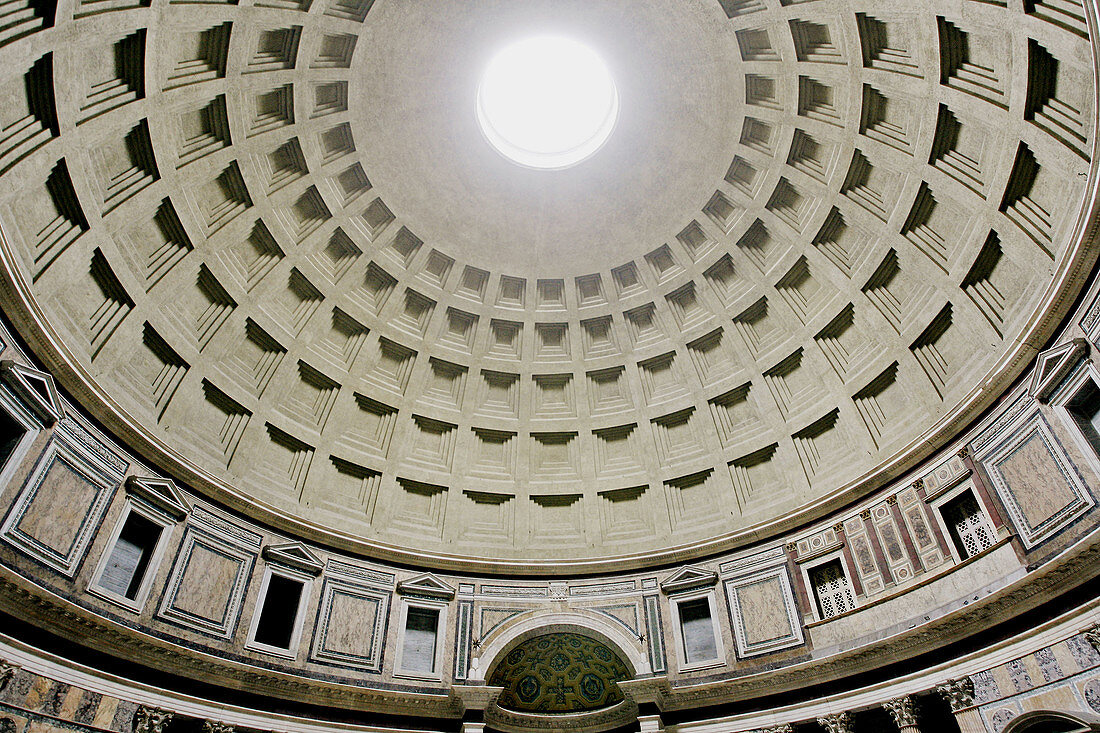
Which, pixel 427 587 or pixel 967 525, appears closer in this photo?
pixel 967 525

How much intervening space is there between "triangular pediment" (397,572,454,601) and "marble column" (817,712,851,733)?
11.0 metres

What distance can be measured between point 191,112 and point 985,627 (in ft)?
75.7

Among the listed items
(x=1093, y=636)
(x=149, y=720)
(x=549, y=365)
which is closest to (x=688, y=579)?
(x=549, y=365)

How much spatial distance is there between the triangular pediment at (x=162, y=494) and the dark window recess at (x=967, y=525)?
19.9m

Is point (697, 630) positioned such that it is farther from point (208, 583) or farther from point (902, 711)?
point (208, 583)

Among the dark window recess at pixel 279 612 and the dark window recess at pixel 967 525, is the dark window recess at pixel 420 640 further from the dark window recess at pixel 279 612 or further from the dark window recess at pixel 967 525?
the dark window recess at pixel 967 525

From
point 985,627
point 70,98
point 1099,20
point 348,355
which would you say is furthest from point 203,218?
point 985,627

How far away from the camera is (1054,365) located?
14055mm

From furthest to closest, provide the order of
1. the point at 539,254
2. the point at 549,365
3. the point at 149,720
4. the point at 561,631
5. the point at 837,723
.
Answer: the point at 549,365 → the point at 539,254 → the point at 561,631 → the point at 837,723 → the point at 149,720

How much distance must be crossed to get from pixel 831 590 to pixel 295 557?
15332 millimetres

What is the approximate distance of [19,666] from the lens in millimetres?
12398

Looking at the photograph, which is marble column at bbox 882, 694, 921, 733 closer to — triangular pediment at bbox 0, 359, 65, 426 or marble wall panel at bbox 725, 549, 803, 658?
marble wall panel at bbox 725, 549, 803, 658

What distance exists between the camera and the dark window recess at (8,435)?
13500 millimetres

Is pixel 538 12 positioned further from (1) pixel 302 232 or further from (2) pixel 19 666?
(2) pixel 19 666
